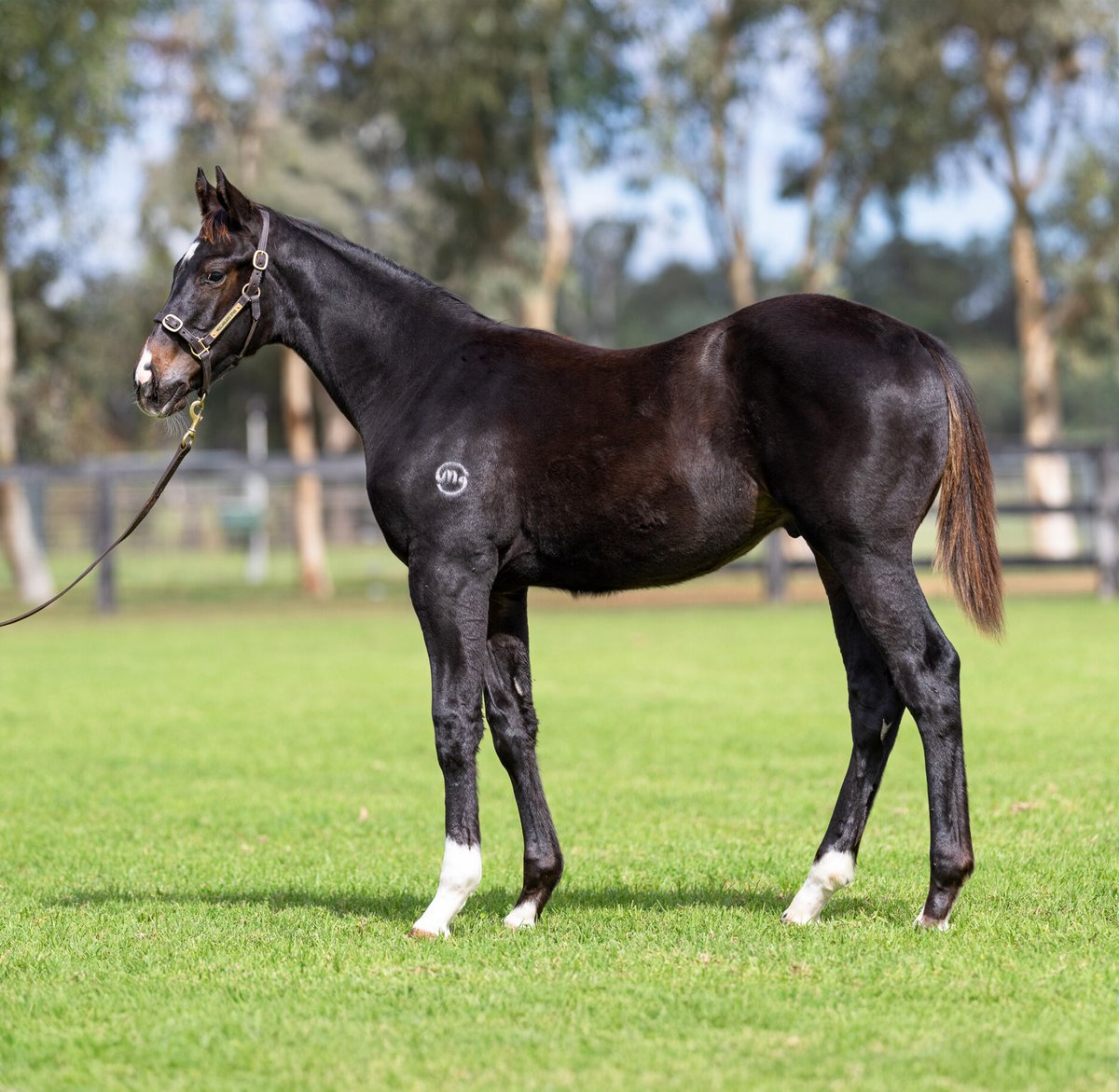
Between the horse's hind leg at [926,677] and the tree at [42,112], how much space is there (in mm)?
21556

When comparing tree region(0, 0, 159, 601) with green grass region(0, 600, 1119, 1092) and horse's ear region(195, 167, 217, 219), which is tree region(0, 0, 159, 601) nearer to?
green grass region(0, 600, 1119, 1092)

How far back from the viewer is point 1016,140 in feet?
107

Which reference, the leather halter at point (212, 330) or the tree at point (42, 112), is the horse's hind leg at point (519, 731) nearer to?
the leather halter at point (212, 330)

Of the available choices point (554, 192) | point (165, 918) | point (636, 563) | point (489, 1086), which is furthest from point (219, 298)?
point (554, 192)

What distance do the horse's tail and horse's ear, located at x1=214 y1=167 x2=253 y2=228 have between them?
2.61m

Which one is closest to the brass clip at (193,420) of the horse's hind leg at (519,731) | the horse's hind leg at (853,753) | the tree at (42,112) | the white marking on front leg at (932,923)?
the horse's hind leg at (519,731)

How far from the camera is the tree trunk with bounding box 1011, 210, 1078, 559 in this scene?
103ft

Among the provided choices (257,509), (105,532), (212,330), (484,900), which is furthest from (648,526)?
(257,509)

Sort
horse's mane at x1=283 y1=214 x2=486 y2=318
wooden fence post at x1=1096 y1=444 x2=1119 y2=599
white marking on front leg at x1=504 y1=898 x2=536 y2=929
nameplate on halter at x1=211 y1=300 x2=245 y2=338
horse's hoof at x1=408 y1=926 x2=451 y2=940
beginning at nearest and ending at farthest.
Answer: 1. horse's hoof at x1=408 y1=926 x2=451 y2=940
2. white marking on front leg at x1=504 y1=898 x2=536 y2=929
3. nameplate on halter at x1=211 y1=300 x2=245 y2=338
4. horse's mane at x1=283 y1=214 x2=486 y2=318
5. wooden fence post at x1=1096 y1=444 x2=1119 y2=599

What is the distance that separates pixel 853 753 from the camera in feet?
17.5

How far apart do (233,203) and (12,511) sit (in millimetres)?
20871

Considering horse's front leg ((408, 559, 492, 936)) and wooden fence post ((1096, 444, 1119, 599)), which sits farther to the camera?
wooden fence post ((1096, 444, 1119, 599))

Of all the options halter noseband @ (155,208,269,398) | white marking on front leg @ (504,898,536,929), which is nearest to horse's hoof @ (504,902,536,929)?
white marking on front leg @ (504,898,536,929)

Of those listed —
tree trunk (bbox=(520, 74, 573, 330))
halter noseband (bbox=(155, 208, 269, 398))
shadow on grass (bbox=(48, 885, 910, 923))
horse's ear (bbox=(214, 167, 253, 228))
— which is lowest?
shadow on grass (bbox=(48, 885, 910, 923))
